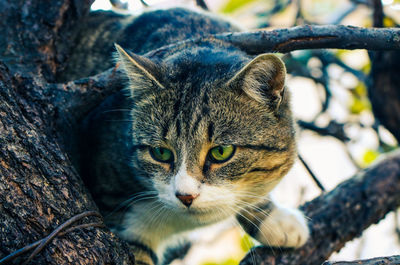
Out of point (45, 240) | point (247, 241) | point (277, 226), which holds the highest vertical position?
point (45, 240)

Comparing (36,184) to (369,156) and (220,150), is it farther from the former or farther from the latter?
(369,156)

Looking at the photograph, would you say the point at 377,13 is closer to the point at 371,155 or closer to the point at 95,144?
the point at 371,155

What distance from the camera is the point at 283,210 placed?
2445mm

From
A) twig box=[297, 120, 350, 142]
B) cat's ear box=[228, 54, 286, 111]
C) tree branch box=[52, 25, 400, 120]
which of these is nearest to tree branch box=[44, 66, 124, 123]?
tree branch box=[52, 25, 400, 120]

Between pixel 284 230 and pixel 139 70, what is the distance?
1.17m

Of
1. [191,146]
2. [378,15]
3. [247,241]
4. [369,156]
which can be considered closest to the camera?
[191,146]

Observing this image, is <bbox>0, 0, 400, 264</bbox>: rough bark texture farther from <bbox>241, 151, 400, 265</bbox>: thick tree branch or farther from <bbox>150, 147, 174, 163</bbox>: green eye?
<bbox>150, 147, 174, 163</bbox>: green eye

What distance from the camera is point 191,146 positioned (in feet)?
6.07

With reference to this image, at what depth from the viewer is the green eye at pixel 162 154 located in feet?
6.48

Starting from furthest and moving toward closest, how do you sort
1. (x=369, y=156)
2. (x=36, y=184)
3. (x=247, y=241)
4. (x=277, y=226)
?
1. (x=369, y=156)
2. (x=247, y=241)
3. (x=277, y=226)
4. (x=36, y=184)

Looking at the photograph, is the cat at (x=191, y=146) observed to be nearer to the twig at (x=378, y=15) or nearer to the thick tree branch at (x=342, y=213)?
the thick tree branch at (x=342, y=213)

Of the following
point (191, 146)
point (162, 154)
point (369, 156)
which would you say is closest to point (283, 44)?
point (191, 146)

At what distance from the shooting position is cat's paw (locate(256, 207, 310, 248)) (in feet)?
7.32

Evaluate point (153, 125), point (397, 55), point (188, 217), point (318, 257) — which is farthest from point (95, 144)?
point (397, 55)
